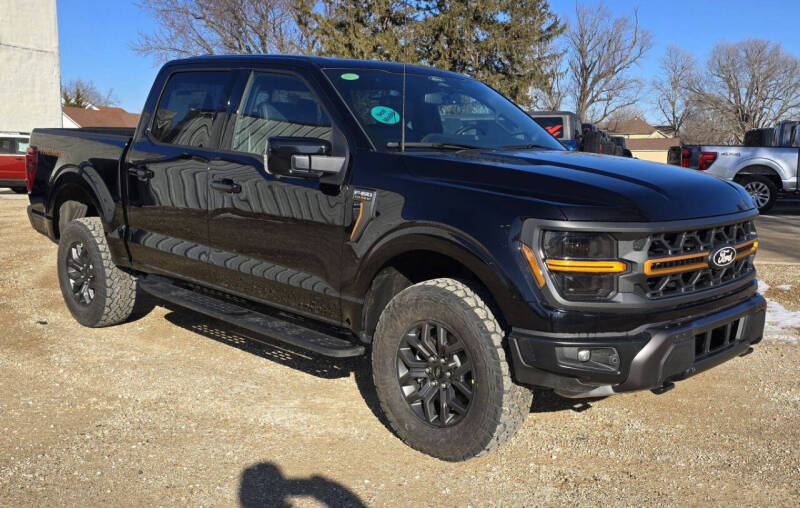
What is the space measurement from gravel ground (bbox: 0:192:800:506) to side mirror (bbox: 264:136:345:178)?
1.33 metres

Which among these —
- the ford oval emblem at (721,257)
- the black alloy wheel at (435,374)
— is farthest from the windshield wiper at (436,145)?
the ford oval emblem at (721,257)

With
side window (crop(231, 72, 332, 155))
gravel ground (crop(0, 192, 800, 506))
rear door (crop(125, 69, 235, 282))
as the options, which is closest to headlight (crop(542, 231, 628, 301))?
gravel ground (crop(0, 192, 800, 506))

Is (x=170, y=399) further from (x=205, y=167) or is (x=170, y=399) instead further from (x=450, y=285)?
(x=450, y=285)

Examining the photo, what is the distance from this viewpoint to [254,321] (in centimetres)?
419

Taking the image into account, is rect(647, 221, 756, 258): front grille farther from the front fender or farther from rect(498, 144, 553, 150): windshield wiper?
rect(498, 144, 553, 150): windshield wiper

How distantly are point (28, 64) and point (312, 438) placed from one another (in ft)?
101

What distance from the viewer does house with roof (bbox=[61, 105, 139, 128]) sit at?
175ft

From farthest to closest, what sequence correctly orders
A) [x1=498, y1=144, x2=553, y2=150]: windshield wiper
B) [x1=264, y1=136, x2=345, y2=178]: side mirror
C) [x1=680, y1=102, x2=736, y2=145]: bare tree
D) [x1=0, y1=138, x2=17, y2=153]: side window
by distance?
[x1=680, y1=102, x2=736, y2=145]: bare tree
[x1=0, y1=138, x2=17, y2=153]: side window
[x1=498, y1=144, x2=553, y2=150]: windshield wiper
[x1=264, y1=136, x2=345, y2=178]: side mirror

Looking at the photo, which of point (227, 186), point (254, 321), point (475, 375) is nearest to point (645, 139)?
point (227, 186)

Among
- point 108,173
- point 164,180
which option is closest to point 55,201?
point 108,173

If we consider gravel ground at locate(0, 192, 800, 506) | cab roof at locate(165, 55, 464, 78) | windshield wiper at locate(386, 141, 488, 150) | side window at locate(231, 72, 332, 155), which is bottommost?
gravel ground at locate(0, 192, 800, 506)

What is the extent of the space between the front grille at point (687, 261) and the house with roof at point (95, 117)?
5337cm

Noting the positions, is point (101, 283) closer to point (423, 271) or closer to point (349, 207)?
point (349, 207)

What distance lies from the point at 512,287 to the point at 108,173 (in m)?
3.53
